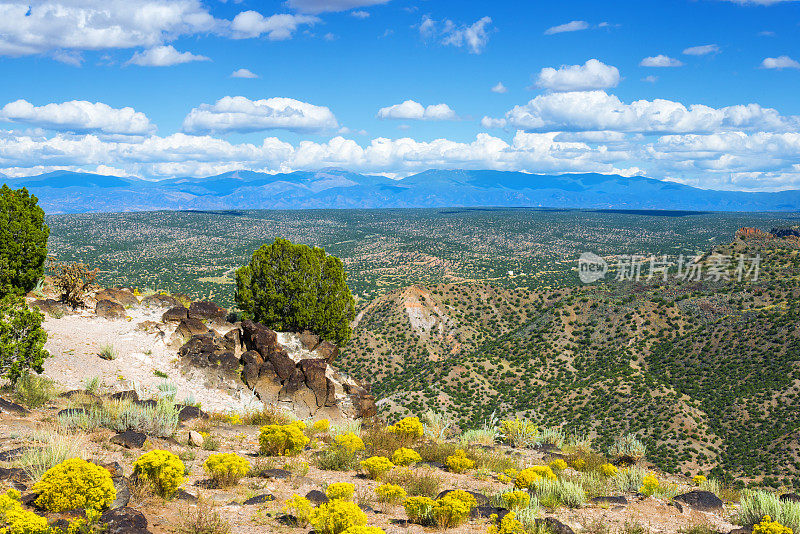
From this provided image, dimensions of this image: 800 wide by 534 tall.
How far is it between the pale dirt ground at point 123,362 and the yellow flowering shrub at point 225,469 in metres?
7.60

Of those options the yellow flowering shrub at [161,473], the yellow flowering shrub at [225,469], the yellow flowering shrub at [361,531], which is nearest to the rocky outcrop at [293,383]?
the yellow flowering shrub at [225,469]

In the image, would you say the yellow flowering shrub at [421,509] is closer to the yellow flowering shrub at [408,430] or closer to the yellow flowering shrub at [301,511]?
the yellow flowering shrub at [301,511]

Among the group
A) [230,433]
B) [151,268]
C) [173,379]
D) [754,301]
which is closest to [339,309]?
[173,379]

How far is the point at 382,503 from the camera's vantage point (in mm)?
9633

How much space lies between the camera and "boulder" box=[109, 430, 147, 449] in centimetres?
1059

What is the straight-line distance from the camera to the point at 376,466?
10.9 metres

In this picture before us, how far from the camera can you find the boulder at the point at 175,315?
76.6 ft

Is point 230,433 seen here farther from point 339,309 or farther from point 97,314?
point 339,309

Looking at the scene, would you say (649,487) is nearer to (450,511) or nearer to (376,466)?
(450,511)

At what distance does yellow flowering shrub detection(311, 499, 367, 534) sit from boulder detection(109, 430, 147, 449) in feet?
16.7

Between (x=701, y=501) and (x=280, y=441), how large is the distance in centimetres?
971

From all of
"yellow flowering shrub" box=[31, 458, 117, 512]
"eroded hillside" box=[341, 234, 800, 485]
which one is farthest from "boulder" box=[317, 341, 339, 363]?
"eroded hillside" box=[341, 234, 800, 485]

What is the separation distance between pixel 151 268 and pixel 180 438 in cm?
11851

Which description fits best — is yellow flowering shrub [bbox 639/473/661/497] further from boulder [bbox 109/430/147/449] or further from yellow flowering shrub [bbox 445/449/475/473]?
boulder [bbox 109/430/147/449]
